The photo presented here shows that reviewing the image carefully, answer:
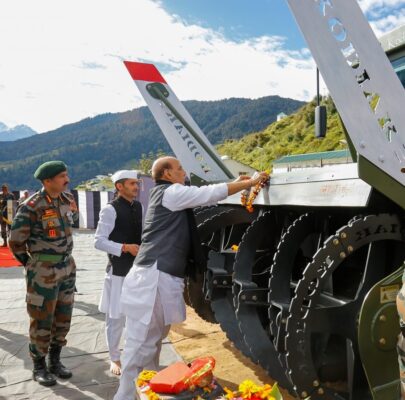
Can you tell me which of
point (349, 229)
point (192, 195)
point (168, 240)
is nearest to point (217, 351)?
point (168, 240)

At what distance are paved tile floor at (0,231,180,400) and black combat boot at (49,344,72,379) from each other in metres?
0.06

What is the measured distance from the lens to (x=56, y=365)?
401cm

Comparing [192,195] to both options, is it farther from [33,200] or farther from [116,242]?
[33,200]

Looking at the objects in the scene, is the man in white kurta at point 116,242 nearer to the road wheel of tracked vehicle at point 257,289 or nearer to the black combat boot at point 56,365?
the black combat boot at point 56,365

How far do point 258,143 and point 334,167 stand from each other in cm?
9330

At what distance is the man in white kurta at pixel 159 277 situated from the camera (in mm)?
3141

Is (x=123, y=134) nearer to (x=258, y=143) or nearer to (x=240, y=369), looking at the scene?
(x=258, y=143)

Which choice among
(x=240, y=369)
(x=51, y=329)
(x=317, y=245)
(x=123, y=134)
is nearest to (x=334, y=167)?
(x=317, y=245)

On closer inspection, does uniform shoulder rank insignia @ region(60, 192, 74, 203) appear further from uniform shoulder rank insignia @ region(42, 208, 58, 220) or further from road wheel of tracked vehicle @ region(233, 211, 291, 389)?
road wheel of tracked vehicle @ region(233, 211, 291, 389)

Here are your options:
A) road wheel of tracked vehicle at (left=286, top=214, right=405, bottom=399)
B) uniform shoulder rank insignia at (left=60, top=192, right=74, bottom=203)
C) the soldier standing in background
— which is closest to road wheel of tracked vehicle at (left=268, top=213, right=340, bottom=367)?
road wheel of tracked vehicle at (left=286, top=214, right=405, bottom=399)

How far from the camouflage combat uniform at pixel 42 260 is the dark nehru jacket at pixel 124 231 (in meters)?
0.44

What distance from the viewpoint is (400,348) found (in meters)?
1.68

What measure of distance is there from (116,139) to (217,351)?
6610 inches

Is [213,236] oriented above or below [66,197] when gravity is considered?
below
